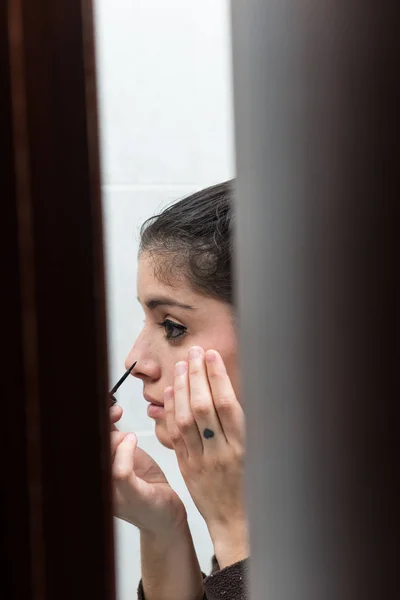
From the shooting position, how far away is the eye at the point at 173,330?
0.75m

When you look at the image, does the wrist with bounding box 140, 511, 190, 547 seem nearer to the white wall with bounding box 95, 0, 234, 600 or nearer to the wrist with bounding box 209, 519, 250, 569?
the wrist with bounding box 209, 519, 250, 569

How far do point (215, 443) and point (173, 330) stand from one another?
0.41 feet

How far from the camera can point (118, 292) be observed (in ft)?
3.09

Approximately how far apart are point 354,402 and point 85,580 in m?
0.09

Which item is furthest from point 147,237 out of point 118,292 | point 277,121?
point 277,121

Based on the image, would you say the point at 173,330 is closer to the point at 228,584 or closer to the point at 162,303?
the point at 162,303

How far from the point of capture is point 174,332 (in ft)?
2.46

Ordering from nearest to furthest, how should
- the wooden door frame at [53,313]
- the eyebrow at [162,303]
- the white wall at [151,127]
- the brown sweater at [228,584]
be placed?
the wooden door frame at [53,313] < the brown sweater at [228,584] < the eyebrow at [162,303] < the white wall at [151,127]

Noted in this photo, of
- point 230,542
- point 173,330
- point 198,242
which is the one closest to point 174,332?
point 173,330

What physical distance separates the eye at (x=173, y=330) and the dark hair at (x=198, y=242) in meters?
0.04

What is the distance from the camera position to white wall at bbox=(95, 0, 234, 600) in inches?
37.1

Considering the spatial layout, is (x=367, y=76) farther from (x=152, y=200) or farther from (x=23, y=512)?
(x=152, y=200)

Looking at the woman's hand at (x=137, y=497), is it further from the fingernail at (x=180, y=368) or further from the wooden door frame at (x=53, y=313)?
the wooden door frame at (x=53, y=313)

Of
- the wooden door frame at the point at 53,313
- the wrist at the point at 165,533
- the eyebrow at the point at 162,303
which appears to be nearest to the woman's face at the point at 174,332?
the eyebrow at the point at 162,303
